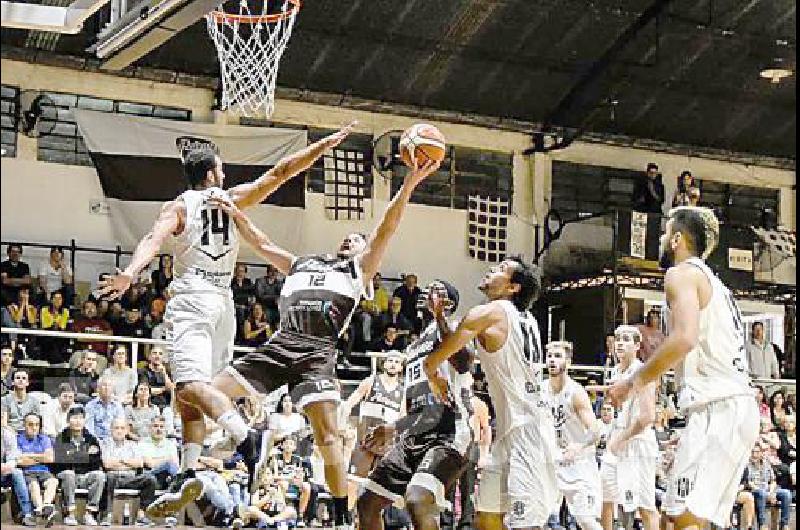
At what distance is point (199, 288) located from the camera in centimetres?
679

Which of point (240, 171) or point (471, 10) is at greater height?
point (471, 10)

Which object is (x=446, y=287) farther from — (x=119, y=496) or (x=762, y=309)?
(x=762, y=309)

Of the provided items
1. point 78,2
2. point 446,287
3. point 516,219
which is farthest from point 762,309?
point 78,2

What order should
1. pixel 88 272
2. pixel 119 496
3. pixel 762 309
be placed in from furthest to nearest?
pixel 762 309
pixel 88 272
pixel 119 496

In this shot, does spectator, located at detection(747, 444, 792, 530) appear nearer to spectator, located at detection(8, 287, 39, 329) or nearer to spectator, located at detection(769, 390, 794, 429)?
spectator, located at detection(769, 390, 794, 429)

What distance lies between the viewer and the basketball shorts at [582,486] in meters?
9.88

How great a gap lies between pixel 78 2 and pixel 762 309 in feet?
44.8

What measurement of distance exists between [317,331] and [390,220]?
29.2 inches

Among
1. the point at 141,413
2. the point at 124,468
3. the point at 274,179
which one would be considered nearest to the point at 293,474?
the point at 141,413

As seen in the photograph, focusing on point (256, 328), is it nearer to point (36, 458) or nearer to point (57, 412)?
point (57, 412)

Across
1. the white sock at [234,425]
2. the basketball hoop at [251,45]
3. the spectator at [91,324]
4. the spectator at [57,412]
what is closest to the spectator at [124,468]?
the spectator at [57,412]

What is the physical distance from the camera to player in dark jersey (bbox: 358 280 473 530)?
6.70 m

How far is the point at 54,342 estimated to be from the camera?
523 inches

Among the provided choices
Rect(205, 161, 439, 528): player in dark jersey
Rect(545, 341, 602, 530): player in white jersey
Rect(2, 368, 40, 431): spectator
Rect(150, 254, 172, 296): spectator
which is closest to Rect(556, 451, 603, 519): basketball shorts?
Rect(545, 341, 602, 530): player in white jersey
